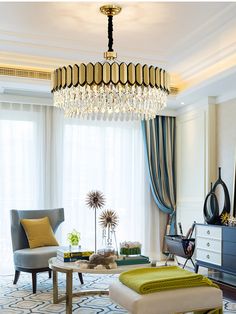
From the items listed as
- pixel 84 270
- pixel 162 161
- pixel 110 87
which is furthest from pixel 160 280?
pixel 162 161

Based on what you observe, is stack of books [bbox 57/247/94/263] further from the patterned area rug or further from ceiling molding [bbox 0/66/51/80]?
ceiling molding [bbox 0/66/51/80]

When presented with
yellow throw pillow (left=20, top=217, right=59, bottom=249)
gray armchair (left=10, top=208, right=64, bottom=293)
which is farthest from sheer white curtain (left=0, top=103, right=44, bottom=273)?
yellow throw pillow (left=20, top=217, right=59, bottom=249)

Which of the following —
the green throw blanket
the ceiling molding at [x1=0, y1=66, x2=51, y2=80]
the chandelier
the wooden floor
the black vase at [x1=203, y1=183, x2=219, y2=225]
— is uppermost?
the ceiling molding at [x1=0, y1=66, x2=51, y2=80]

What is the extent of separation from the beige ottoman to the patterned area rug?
3.50 feet

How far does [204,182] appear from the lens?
5.83 metres

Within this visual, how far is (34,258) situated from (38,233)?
18.7 inches

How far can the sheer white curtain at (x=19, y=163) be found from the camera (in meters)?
5.74

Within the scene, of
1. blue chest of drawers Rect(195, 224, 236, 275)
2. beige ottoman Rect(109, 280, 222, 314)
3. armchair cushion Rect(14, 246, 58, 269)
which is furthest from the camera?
blue chest of drawers Rect(195, 224, 236, 275)

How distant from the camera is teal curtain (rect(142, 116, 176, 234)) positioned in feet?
21.3

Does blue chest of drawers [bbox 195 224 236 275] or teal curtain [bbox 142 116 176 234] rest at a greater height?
teal curtain [bbox 142 116 176 234]

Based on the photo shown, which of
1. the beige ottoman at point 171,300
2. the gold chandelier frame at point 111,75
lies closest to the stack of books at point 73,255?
the beige ottoman at point 171,300

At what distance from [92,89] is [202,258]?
2704 millimetres

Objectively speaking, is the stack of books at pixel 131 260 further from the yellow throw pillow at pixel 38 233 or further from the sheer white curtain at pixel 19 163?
the sheer white curtain at pixel 19 163

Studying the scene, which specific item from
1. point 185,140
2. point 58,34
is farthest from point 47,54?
point 185,140
